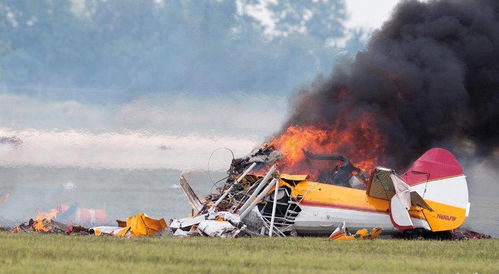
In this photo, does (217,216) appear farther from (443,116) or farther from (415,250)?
(443,116)

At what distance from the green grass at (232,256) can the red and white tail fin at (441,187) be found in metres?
4.81

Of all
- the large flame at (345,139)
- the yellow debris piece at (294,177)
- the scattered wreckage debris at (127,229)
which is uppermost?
the large flame at (345,139)

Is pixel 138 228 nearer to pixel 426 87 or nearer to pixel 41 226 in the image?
pixel 41 226

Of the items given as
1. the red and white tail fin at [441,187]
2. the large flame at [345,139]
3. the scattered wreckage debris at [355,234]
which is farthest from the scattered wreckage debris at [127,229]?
the red and white tail fin at [441,187]

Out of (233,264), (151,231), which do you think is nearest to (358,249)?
(233,264)

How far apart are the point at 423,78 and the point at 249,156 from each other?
53.1 feet

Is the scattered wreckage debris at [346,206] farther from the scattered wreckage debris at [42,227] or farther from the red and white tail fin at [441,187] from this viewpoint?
the scattered wreckage debris at [42,227]

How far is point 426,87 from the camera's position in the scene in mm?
54250

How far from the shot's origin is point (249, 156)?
4366cm

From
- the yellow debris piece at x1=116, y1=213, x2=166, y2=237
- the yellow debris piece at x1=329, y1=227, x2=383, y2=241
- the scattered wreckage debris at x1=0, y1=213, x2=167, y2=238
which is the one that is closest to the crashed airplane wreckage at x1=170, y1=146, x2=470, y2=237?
the yellow debris piece at x1=329, y1=227, x2=383, y2=241

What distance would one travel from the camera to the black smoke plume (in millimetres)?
53188

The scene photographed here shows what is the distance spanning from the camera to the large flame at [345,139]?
4953 cm

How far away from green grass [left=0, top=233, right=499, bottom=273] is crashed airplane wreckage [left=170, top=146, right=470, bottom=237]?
445 cm

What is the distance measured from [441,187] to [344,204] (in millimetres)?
4805
